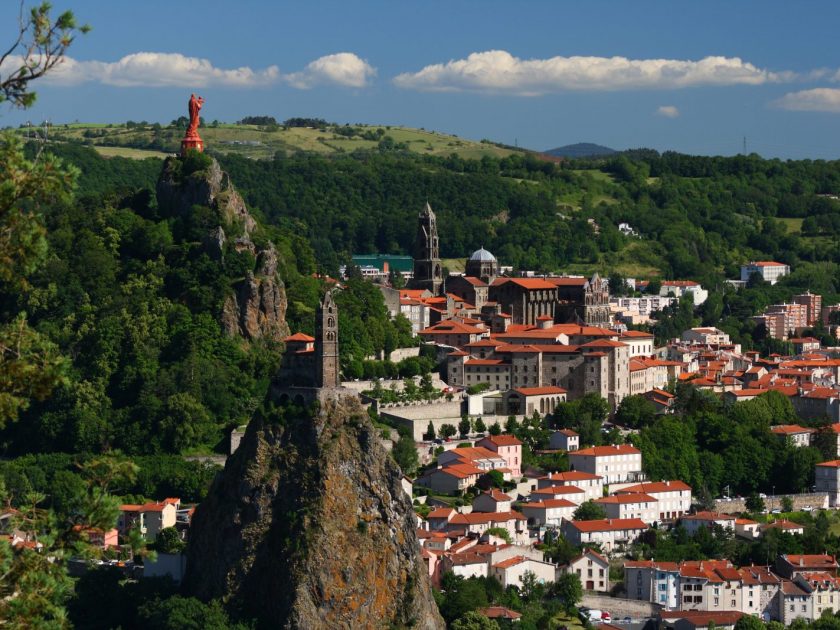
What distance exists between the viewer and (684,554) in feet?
192

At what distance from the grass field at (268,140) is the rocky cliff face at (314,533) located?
98001 mm

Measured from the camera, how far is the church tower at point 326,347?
55.7 meters

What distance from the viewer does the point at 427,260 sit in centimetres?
8669

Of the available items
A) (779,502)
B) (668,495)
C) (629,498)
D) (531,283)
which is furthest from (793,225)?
(629,498)

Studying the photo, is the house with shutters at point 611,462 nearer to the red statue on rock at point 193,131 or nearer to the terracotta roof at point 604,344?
the terracotta roof at point 604,344

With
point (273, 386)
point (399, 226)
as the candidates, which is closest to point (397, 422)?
point (273, 386)

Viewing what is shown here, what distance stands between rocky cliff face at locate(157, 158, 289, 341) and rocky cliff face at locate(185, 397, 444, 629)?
47.2 ft

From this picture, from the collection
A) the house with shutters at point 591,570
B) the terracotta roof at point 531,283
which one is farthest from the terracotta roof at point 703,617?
the terracotta roof at point 531,283

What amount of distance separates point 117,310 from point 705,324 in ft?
166

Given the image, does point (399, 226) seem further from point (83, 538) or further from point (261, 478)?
point (83, 538)

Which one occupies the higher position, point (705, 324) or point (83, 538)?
point (83, 538)

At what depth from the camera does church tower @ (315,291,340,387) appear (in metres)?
55.7

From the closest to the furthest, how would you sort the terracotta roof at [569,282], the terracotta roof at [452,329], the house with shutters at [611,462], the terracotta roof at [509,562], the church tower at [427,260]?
1. the terracotta roof at [509,562]
2. the house with shutters at [611,462]
3. the terracotta roof at [452,329]
4. the terracotta roof at [569,282]
5. the church tower at [427,260]

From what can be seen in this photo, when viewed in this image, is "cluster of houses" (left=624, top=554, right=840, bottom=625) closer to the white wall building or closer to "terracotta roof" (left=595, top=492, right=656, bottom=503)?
"terracotta roof" (left=595, top=492, right=656, bottom=503)
